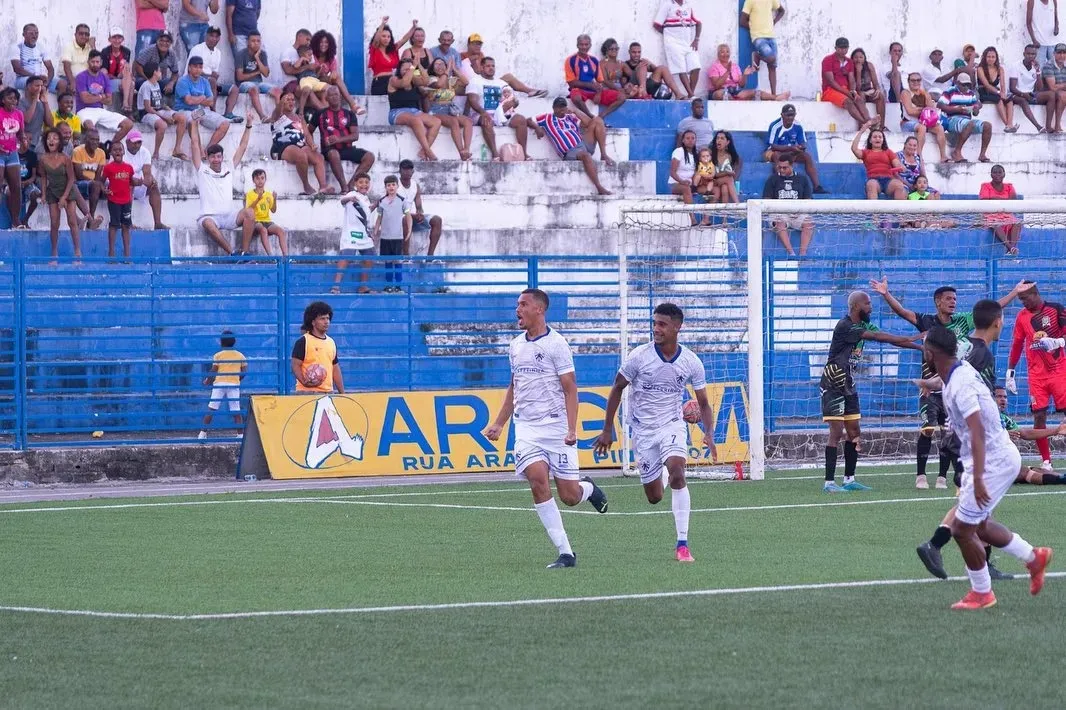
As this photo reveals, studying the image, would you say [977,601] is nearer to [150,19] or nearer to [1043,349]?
[1043,349]

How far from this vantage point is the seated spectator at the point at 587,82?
28.8 metres

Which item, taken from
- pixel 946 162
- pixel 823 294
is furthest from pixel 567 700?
pixel 946 162

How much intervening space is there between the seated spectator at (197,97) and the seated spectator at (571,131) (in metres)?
5.24

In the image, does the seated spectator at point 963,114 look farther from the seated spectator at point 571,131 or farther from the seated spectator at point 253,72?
the seated spectator at point 253,72

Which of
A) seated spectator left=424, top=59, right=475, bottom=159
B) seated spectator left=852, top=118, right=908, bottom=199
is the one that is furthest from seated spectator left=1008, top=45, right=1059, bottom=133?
seated spectator left=424, top=59, right=475, bottom=159

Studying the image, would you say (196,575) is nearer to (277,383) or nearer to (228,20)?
(277,383)

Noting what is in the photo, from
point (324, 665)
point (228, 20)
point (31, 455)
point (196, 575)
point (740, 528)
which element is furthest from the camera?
point (228, 20)

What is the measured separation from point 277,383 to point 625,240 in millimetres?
4828

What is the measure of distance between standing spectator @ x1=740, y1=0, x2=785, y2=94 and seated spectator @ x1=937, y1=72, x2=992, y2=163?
10.3 feet

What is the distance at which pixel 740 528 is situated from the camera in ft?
46.6

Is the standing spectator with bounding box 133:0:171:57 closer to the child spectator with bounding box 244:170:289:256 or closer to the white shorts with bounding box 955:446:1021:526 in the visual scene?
the child spectator with bounding box 244:170:289:256

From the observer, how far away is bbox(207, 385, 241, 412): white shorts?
21359 millimetres

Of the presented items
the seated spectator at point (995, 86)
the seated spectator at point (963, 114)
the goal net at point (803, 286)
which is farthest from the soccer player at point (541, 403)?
the seated spectator at point (995, 86)

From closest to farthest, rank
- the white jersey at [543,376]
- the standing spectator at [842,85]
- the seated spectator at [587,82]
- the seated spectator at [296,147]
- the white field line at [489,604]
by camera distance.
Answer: the white field line at [489,604] → the white jersey at [543,376] → the seated spectator at [296,147] → the seated spectator at [587,82] → the standing spectator at [842,85]
